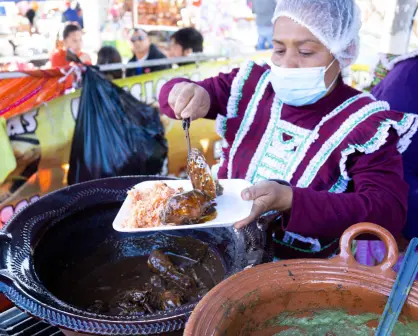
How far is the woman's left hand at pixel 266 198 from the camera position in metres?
1.50

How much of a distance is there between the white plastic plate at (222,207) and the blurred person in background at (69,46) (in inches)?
83.6

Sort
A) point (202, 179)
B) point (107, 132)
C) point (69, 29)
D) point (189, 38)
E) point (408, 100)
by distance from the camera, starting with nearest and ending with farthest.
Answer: point (202, 179), point (408, 100), point (69, 29), point (107, 132), point (189, 38)

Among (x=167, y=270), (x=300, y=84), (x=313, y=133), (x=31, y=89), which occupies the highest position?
(x=300, y=84)

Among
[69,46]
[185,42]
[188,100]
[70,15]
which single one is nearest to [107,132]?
[69,46]

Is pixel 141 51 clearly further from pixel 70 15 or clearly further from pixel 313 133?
pixel 313 133

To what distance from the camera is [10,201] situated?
133 inches

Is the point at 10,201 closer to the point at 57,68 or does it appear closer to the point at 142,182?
the point at 57,68

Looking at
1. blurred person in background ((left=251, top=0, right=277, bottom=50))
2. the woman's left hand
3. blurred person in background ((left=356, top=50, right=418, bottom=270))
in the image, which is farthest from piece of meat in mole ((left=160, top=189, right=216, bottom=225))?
blurred person in background ((left=251, top=0, right=277, bottom=50))

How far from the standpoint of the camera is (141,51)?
3.90m

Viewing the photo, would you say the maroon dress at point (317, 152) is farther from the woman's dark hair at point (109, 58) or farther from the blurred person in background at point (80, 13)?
the blurred person in background at point (80, 13)

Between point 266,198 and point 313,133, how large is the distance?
0.57 meters

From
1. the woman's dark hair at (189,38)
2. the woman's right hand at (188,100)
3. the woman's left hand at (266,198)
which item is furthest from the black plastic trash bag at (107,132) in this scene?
the woman's left hand at (266,198)

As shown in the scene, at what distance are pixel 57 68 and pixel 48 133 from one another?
1.88 feet

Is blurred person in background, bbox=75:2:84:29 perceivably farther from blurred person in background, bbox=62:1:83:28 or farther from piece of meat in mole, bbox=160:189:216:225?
piece of meat in mole, bbox=160:189:216:225
